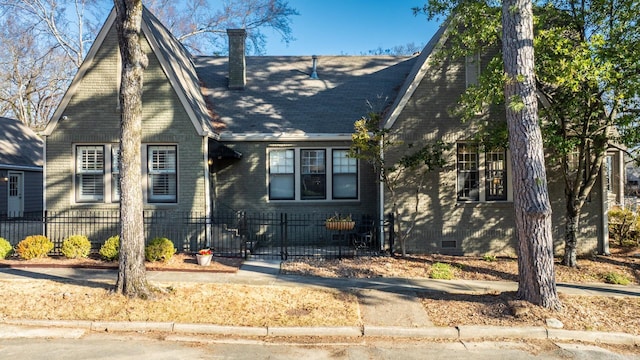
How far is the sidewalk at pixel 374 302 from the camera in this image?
22.3 ft

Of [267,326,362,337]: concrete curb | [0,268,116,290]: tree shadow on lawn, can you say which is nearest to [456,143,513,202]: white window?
[267,326,362,337]: concrete curb

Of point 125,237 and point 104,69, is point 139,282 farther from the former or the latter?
point 104,69

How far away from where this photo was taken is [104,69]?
12867 millimetres

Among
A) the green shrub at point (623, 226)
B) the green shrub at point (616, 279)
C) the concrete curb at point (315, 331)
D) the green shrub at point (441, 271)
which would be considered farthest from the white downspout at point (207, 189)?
A: the green shrub at point (623, 226)

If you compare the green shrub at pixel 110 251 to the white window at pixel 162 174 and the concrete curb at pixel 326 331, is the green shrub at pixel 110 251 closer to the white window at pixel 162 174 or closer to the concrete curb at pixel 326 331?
the white window at pixel 162 174

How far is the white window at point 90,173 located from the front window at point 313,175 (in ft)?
21.5

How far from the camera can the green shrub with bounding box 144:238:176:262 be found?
1082cm

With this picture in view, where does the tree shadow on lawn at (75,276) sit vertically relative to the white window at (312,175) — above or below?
below

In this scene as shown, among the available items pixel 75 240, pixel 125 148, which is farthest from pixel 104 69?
pixel 125 148

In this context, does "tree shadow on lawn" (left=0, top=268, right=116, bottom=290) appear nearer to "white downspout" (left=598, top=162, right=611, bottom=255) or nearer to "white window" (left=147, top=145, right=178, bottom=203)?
"white window" (left=147, top=145, right=178, bottom=203)

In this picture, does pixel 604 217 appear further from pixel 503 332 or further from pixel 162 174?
pixel 162 174

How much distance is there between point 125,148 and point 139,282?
8.69 feet

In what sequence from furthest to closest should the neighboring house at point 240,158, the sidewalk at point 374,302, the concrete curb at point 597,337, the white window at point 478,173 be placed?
the white window at point 478,173 → the neighboring house at point 240,158 → the sidewalk at point 374,302 → the concrete curb at point 597,337

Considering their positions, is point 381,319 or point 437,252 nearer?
point 381,319
